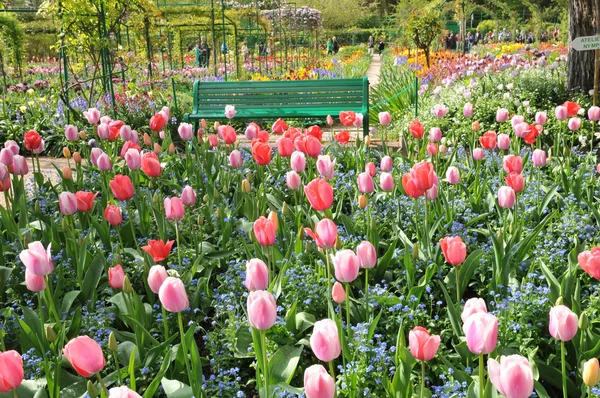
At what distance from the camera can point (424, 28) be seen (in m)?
13.2

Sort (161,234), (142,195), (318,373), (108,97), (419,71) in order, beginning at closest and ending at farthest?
(318,373)
(161,234)
(142,195)
(108,97)
(419,71)

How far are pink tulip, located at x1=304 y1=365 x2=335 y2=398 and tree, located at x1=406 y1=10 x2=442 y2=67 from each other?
491 inches

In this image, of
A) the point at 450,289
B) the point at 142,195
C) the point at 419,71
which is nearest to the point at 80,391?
the point at 450,289

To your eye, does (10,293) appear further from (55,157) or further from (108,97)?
(108,97)

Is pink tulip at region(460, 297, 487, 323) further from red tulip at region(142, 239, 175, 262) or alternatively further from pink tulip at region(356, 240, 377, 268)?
red tulip at region(142, 239, 175, 262)

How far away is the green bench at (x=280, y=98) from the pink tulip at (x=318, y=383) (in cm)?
478

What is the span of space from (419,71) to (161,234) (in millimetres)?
8778

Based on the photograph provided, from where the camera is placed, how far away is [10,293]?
262 centimetres

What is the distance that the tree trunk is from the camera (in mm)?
6059

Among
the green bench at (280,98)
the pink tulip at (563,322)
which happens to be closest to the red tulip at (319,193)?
Result: the pink tulip at (563,322)

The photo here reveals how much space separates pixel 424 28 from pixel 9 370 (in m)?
12.9

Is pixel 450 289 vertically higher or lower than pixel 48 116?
lower

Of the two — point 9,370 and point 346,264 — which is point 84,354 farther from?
point 346,264

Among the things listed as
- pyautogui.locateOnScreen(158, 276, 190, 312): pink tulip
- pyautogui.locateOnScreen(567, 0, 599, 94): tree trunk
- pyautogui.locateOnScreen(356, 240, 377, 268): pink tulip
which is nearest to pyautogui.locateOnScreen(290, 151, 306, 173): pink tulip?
pyautogui.locateOnScreen(356, 240, 377, 268): pink tulip
